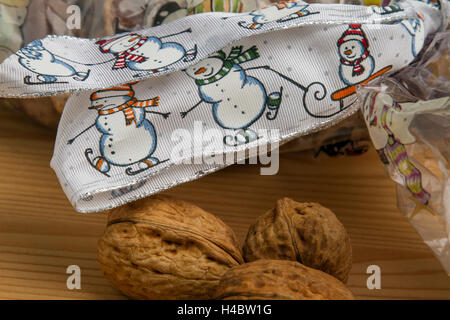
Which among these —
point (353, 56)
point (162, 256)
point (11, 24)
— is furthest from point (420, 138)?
point (11, 24)

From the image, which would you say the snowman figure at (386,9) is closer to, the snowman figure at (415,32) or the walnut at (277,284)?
the snowman figure at (415,32)

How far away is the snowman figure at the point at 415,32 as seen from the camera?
0.48 meters

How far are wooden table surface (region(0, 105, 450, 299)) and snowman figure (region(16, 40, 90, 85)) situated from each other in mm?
98

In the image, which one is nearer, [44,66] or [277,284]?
[277,284]

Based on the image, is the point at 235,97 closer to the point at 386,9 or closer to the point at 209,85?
the point at 209,85

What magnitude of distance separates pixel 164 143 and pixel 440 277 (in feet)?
0.69

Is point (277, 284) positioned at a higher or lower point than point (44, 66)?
lower

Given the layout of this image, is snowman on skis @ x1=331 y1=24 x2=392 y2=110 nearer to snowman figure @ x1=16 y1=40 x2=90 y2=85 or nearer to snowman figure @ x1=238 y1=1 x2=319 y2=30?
snowman figure @ x1=238 y1=1 x2=319 y2=30

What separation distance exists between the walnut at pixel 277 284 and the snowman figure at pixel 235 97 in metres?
0.11

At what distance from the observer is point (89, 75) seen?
468 millimetres

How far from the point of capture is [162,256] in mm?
403

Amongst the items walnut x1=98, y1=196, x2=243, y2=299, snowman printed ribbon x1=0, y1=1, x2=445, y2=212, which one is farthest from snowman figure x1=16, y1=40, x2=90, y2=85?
walnut x1=98, y1=196, x2=243, y2=299

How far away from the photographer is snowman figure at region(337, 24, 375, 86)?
1.54ft

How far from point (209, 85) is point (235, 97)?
0.02m
